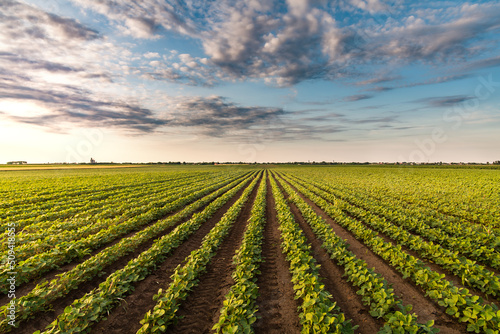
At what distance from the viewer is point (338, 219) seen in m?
12.2

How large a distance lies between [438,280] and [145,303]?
7.39 metres

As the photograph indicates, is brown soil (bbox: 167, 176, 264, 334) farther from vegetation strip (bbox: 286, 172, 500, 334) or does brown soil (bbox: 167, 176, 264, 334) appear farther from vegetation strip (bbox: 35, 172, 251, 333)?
vegetation strip (bbox: 286, 172, 500, 334)

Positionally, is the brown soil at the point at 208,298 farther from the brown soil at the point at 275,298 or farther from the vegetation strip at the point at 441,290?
the vegetation strip at the point at 441,290

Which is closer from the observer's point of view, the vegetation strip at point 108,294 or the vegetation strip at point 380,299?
the vegetation strip at point 380,299

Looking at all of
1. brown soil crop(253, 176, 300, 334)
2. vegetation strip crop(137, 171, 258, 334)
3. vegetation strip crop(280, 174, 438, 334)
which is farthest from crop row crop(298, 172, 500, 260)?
vegetation strip crop(137, 171, 258, 334)

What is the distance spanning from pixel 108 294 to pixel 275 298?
13.7ft

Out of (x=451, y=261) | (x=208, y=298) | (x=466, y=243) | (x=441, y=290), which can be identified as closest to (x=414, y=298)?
(x=441, y=290)

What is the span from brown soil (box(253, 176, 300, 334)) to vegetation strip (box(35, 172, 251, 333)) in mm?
3463

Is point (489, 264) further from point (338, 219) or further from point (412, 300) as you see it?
point (338, 219)

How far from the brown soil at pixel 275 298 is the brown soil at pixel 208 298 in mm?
1041

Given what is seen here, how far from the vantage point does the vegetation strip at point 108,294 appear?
4078 mm

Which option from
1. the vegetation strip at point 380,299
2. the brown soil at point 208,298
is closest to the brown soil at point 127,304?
the brown soil at point 208,298

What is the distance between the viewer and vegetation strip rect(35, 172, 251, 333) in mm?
4078

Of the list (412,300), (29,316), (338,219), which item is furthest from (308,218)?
(29,316)
